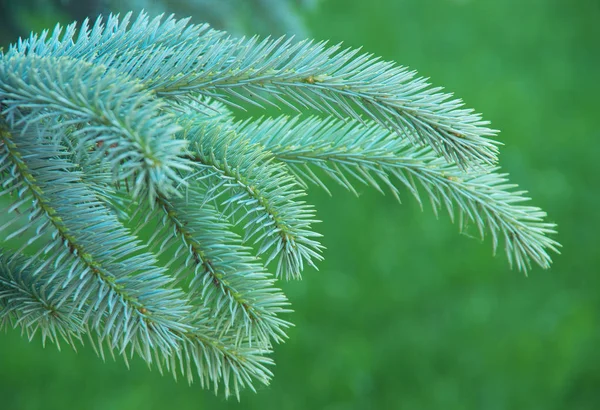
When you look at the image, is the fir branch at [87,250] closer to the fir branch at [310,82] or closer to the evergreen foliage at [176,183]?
the evergreen foliage at [176,183]

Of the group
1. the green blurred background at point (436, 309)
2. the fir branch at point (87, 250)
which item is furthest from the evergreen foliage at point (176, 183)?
the green blurred background at point (436, 309)

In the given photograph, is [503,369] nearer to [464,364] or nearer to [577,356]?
[464,364]

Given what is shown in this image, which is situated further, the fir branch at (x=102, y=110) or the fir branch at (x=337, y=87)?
the fir branch at (x=337, y=87)

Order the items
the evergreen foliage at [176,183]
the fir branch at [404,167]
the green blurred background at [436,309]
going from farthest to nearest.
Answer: the green blurred background at [436,309]
the fir branch at [404,167]
the evergreen foliage at [176,183]

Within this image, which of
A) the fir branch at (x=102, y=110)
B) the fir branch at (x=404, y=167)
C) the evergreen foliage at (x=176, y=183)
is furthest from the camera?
the fir branch at (x=404, y=167)

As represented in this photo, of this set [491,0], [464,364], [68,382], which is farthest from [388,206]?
[491,0]

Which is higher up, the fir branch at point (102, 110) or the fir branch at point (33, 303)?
the fir branch at point (102, 110)

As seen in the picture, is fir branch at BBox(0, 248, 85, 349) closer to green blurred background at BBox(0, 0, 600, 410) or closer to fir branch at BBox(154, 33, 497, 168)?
fir branch at BBox(154, 33, 497, 168)
